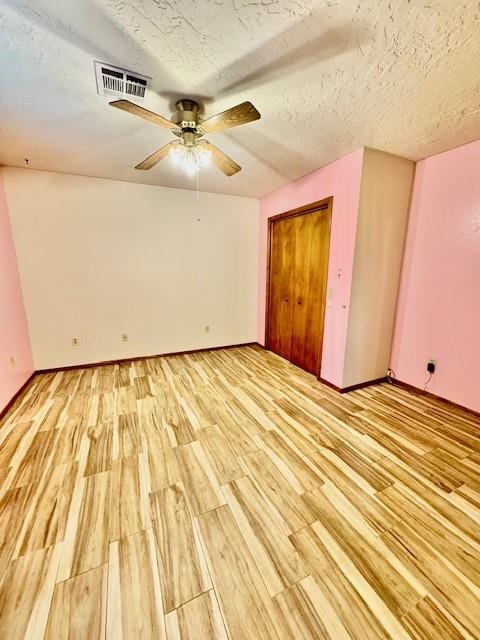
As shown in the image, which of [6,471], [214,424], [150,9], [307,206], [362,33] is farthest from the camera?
[307,206]

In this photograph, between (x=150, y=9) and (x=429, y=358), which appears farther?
(x=429, y=358)

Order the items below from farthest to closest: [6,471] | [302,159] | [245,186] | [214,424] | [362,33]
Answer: [245,186] < [302,159] < [214,424] < [6,471] < [362,33]

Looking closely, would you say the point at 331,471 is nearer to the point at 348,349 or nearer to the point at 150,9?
the point at 348,349

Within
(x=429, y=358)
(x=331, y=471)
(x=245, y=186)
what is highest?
(x=245, y=186)

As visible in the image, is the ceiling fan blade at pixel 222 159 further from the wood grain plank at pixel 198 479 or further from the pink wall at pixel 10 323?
the pink wall at pixel 10 323

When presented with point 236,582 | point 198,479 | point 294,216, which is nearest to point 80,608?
point 236,582

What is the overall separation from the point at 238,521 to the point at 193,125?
2.42 m

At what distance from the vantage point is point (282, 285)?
377 centimetres

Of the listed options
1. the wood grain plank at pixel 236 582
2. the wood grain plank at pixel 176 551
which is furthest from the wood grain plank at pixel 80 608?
the wood grain plank at pixel 236 582

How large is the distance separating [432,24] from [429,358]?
2.61 meters

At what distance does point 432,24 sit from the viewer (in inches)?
46.5

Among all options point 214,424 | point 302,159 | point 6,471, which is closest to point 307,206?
point 302,159

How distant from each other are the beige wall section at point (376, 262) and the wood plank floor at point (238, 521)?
61cm

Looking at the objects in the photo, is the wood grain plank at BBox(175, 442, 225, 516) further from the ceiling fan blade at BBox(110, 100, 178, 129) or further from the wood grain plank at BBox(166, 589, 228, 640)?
the ceiling fan blade at BBox(110, 100, 178, 129)
